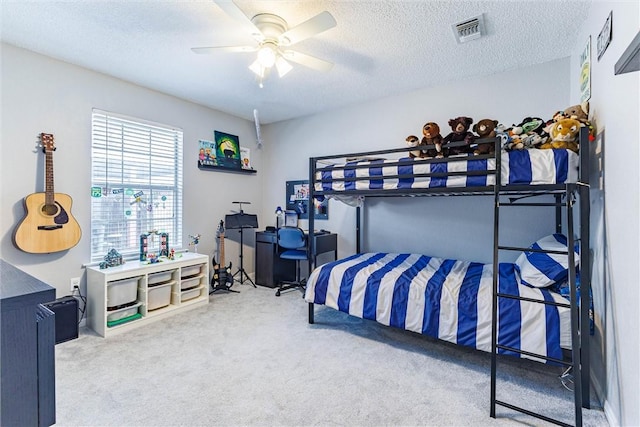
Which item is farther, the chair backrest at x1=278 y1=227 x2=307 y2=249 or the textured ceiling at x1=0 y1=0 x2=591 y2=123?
the chair backrest at x1=278 y1=227 x2=307 y2=249

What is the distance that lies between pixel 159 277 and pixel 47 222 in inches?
41.1

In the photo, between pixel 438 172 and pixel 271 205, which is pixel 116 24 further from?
pixel 271 205

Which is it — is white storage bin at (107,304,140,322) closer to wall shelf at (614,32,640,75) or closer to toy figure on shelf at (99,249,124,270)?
toy figure on shelf at (99,249,124,270)

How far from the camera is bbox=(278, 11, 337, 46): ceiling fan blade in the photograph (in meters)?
1.73

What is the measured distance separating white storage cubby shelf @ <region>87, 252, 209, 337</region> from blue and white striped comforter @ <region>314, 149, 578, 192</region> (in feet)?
5.75

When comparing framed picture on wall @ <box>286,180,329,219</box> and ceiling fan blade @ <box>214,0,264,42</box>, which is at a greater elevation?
ceiling fan blade @ <box>214,0,264,42</box>

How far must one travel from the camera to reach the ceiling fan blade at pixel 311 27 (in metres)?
1.73

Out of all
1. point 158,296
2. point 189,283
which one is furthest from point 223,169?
point 158,296

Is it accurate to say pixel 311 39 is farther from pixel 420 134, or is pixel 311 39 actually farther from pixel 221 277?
pixel 221 277

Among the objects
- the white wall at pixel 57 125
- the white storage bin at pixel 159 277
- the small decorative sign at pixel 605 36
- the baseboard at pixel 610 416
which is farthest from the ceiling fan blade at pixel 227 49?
the baseboard at pixel 610 416

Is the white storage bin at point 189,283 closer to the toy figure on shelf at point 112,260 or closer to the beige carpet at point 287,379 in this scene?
the beige carpet at point 287,379

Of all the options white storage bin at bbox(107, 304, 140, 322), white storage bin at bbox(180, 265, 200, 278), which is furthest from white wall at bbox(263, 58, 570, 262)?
white storage bin at bbox(107, 304, 140, 322)

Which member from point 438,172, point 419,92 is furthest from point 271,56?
point 419,92

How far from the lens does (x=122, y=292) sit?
2789 mm
